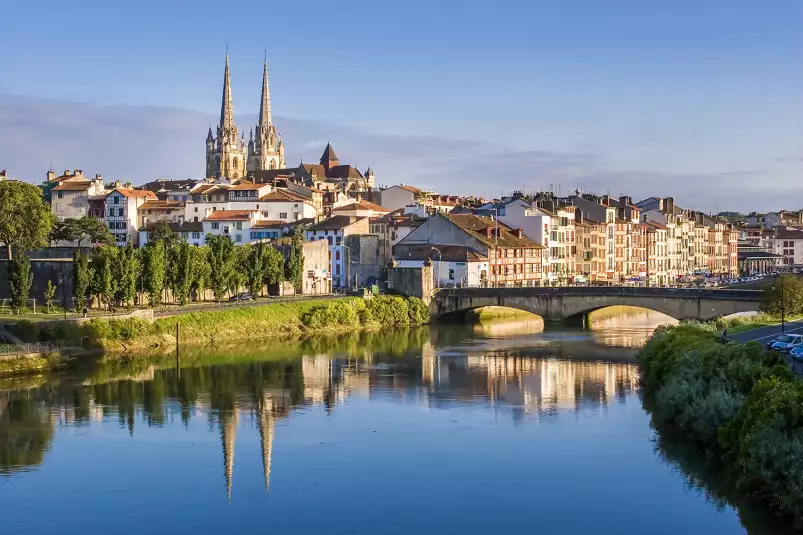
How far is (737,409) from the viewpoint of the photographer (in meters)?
27.6

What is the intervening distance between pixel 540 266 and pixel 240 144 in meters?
79.9

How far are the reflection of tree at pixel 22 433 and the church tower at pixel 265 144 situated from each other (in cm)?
12177

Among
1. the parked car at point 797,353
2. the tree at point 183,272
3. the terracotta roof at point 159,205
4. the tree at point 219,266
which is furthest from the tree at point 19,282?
the terracotta roof at point 159,205

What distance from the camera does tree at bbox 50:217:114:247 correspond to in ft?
270

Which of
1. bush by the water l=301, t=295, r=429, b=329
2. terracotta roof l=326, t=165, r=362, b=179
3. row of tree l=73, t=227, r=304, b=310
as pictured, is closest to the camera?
row of tree l=73, t=227, r=304, b=310

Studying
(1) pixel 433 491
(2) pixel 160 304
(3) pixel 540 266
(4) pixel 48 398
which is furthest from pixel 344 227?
(1) pixel 433 491

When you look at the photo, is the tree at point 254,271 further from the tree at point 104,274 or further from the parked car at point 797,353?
the parked car at point 797,353

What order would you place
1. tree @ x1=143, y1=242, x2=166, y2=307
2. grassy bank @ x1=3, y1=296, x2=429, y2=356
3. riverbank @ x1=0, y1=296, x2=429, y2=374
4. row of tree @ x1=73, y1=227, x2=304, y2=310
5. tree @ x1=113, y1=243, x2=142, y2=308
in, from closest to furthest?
1. riverbank @ x1=0, y1=296, x2=429, y2=374
2. grassy bank @ x1=3, y1=296, x2=429, y2=356
3. row of tree @ x1=73, y1=227, x2=304, y2=310
4. tree @ x1=113, y1=243, x2=142, y2=308
5. tree @ x1=143, y1=242, x2=166, y2=307

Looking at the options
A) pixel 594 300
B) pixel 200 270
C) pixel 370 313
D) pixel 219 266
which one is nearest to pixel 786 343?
pixel 594 300

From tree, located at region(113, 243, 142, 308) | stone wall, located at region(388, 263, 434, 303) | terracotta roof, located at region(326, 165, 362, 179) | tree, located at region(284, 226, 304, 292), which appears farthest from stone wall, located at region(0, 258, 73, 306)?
terracotta roof, located at region(326, 165, 362, 179)

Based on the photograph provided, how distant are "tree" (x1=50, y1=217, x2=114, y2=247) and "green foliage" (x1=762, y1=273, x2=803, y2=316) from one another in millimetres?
51696

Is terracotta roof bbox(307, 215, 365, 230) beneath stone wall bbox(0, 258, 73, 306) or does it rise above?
above

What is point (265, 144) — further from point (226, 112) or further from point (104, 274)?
point (104, 274)

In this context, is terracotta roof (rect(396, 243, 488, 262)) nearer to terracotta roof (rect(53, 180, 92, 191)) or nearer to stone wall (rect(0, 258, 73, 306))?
stone wall (rect(0, 258, 73, 306))
